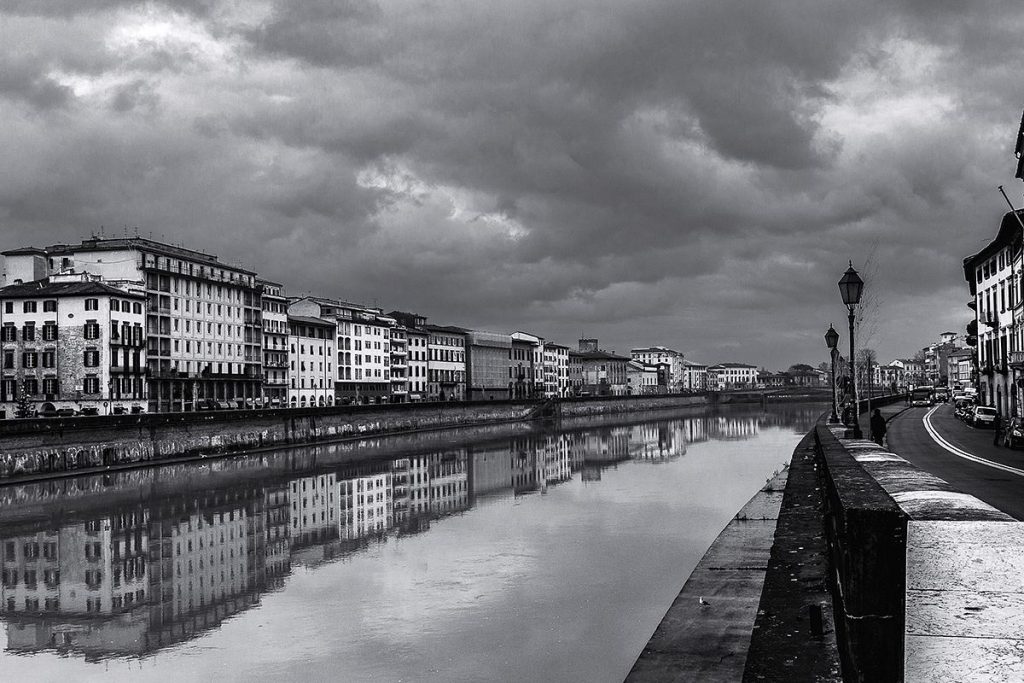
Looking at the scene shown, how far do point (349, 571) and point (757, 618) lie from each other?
15.6 m

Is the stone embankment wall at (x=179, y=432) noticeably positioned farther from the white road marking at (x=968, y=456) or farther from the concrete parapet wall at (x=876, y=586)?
the concrete parapet wall at (x=876, y=586)

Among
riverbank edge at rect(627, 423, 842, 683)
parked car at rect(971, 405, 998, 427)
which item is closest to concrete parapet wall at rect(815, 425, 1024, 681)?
riverbank edge at rect(627, 423, 842, 683)

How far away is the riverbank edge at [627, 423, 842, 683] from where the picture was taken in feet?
30.2

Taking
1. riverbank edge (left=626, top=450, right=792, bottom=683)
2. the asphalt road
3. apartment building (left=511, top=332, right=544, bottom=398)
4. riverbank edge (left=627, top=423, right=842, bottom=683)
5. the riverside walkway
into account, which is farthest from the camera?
apartment building (left=511, top=332, right=544, bottom=398)

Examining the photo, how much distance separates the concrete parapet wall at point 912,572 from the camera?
396 centimetres

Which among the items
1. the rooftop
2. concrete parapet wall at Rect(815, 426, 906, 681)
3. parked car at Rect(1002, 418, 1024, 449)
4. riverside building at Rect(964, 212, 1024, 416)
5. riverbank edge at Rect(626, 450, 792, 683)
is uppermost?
the rooftop

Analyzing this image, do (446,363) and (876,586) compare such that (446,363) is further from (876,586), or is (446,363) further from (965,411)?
(876,586)

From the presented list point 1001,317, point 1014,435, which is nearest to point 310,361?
point 1001,317

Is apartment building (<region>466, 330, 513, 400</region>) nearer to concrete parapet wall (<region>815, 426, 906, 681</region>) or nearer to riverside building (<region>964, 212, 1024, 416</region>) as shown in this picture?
riverside building (<region>964, 212, 1024, 416</region>)

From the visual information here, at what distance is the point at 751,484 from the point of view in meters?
44.9

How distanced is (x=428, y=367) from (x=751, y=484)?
106 meters

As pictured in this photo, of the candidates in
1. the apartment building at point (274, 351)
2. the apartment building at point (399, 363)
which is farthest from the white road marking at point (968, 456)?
the apartment building at point (399, 363)

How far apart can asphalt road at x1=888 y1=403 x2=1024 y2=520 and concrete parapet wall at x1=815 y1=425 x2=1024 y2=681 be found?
16.5 feet

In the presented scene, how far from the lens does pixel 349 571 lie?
24.9 meters
